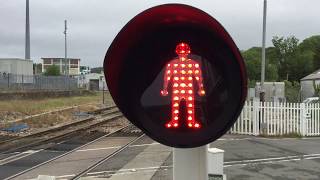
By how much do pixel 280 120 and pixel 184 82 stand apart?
59.6 feet

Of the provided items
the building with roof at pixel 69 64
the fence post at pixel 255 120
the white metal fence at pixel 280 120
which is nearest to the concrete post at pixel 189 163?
the white metal fence at pixel 280 120

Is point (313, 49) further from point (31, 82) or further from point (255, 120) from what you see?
point (255, 120)

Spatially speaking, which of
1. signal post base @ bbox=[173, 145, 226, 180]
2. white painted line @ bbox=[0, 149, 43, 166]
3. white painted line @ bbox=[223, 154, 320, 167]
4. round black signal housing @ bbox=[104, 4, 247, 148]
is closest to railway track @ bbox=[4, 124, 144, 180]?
white painted line @ bbox=[0, 149, 43, 166]

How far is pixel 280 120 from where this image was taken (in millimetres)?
20078

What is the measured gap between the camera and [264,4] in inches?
944

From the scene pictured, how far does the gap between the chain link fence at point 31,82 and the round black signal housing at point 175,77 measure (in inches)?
1830

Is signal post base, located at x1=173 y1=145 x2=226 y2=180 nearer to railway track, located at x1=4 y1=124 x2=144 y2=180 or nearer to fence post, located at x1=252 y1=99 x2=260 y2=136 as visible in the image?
railway track, located at x1=4 y1=124 x2=144 y2=180

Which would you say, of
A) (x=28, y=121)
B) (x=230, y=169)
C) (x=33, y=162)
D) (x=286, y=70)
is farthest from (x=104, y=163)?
(x=286, y=70)

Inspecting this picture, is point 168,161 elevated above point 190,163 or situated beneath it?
situated beneath

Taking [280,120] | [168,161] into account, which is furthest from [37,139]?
[168,161]

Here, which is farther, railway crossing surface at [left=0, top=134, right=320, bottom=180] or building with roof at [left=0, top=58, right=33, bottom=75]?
building with roof at [left=0, top=58, right=33, bottom=75]

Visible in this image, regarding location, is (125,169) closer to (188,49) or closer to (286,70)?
(188,49)

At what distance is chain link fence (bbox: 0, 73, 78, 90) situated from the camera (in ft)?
161

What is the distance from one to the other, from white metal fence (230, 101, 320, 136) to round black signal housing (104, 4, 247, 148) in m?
17.5
